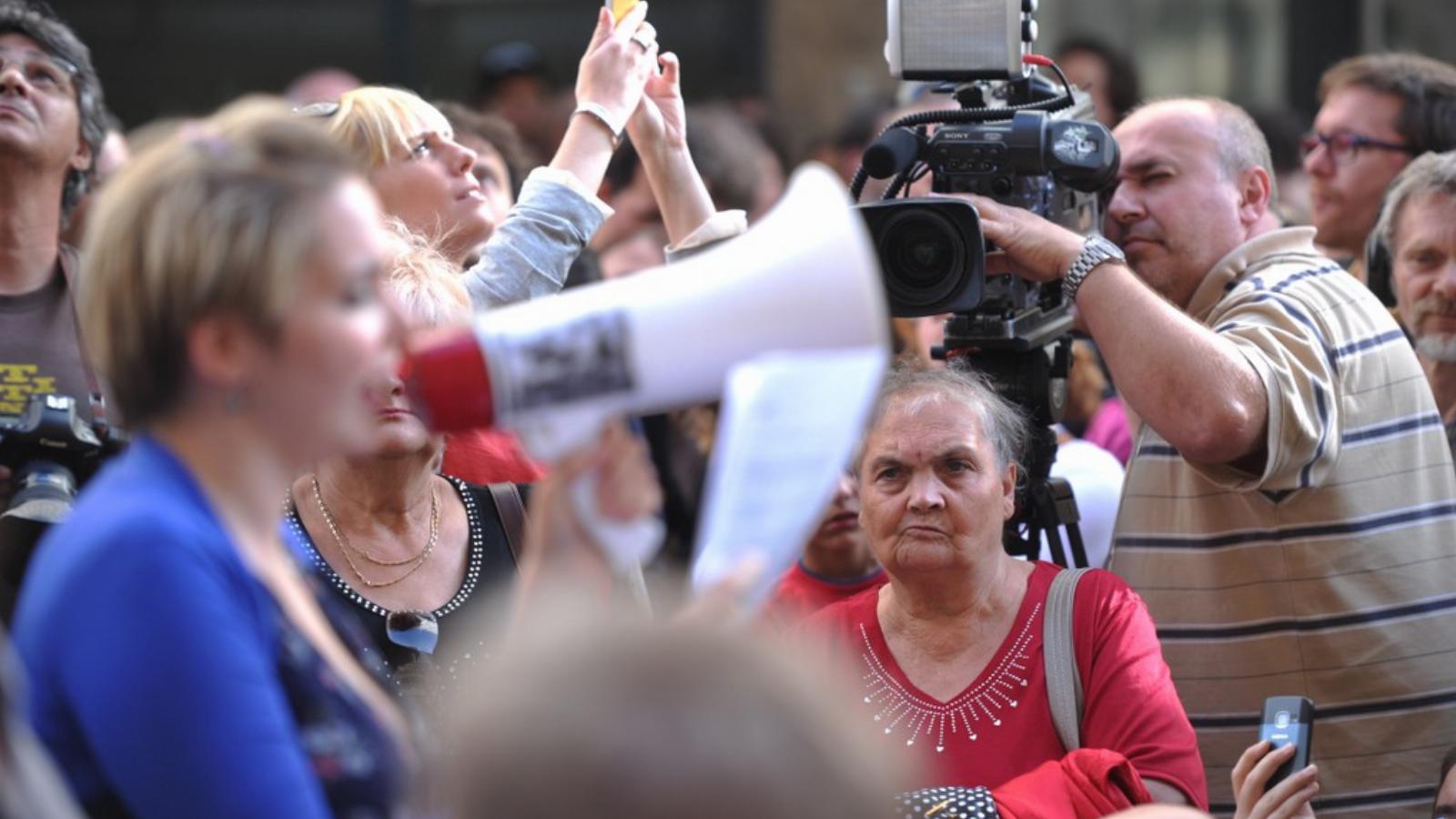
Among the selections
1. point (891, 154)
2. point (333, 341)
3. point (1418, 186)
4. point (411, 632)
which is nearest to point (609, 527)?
point (333, 341)

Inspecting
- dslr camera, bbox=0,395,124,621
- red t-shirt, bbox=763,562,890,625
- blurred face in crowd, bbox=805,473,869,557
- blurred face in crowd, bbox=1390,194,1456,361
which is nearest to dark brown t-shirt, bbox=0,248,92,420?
dslr camera, bbox=0,395,124,621

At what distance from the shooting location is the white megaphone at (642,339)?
1.54 metres

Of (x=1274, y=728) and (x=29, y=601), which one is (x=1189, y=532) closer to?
(x=1274, y=728)

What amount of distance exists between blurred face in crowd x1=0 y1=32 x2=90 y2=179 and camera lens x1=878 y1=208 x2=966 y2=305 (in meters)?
1.73

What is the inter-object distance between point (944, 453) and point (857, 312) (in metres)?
1.66

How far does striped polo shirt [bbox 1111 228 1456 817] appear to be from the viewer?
3.22 m

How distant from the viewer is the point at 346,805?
1571mm

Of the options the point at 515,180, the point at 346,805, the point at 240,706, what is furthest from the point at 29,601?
the point at 515,180

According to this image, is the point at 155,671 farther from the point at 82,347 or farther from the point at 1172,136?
the point at 1172,136

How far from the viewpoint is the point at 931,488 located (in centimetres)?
318

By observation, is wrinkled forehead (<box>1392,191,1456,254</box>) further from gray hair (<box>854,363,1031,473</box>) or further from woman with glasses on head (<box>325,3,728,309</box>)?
woman with glasses on head (<box>325,3,728,309</box>)

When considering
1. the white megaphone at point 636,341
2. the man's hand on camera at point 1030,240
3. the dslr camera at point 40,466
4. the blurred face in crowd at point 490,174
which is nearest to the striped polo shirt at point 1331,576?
the man's hand on camera at point 1030,240

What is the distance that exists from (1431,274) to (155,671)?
10.0ft

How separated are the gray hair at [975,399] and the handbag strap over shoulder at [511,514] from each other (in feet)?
2.24
